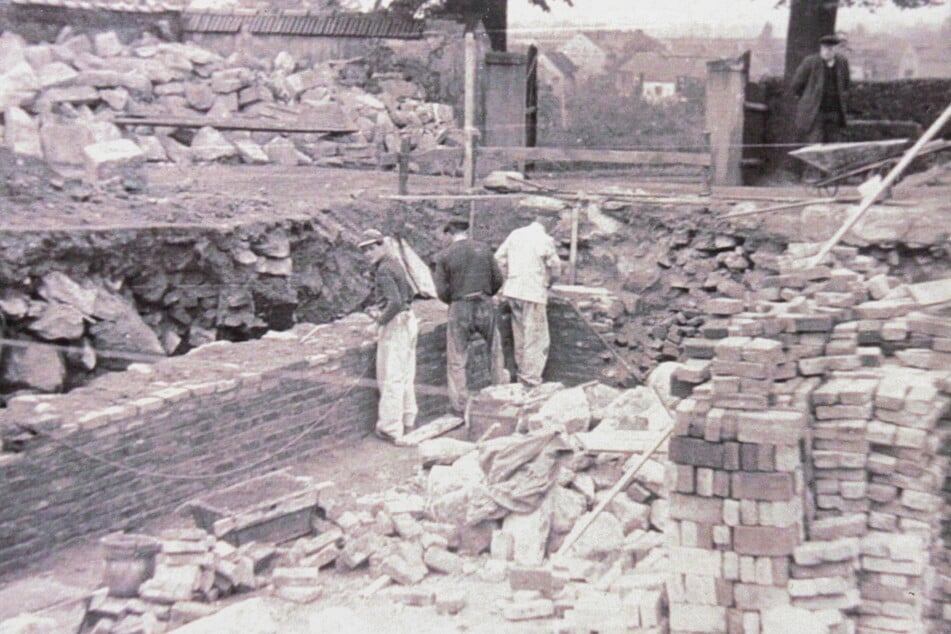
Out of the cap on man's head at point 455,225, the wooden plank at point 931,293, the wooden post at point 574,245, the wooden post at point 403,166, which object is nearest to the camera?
the wooden plank at point 931,293

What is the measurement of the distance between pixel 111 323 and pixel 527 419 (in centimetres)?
330

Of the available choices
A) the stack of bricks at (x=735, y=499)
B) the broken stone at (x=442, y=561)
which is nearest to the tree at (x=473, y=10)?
the broken stone at (x=442, y=561)

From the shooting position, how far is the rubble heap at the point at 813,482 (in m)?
4.56

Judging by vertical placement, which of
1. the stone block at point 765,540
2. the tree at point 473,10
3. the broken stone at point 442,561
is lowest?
the broken stone at point 442,561

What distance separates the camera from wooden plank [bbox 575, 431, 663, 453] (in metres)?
6.81

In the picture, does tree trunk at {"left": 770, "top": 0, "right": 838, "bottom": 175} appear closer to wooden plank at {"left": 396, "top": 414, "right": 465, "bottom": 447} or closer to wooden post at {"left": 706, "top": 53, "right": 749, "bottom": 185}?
wooden post at {"left": 706, "top": 53, "right": 749, "bottom": 185}

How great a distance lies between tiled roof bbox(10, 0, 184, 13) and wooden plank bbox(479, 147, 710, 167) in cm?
387

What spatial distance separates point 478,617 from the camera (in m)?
5.78

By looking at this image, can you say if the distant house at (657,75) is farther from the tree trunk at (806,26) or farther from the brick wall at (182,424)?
the brick wall at (182,424)

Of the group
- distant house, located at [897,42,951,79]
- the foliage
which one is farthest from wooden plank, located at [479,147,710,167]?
distant house, located at [897,42,951,79]

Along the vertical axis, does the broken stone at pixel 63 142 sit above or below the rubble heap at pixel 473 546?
above

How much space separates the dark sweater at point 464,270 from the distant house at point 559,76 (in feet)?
6.92

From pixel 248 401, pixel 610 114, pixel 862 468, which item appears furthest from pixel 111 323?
pixel 862 468

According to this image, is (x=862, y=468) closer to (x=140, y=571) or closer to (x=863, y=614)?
(x=863, y=614)
